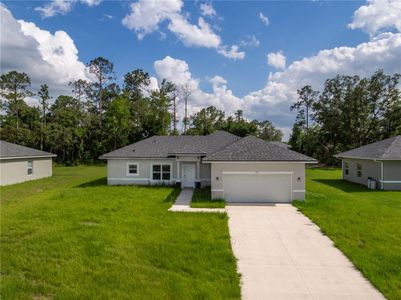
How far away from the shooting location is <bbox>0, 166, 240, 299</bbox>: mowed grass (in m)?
5.71

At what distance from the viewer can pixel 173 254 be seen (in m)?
7.46

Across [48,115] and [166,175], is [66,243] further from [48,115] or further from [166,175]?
[48,115]

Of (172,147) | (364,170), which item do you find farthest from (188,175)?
(364,170)

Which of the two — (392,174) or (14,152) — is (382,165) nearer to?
(392,174)

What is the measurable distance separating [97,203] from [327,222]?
405 inches

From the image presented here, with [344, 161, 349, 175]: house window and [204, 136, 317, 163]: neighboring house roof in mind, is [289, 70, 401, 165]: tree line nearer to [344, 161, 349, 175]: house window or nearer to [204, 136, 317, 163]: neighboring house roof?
[344, 161, 349, 175]: house window

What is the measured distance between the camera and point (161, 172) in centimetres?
2102

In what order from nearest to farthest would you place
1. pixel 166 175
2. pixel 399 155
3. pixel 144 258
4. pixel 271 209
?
pixel 144 258 < pixel 271 209 < pixel 399 155 < pixel 166 175

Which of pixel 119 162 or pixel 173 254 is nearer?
pixel 173 254

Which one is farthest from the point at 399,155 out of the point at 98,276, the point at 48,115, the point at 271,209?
the point at 48,115

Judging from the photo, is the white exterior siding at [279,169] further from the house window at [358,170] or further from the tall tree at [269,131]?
the tall tree at [269,131]

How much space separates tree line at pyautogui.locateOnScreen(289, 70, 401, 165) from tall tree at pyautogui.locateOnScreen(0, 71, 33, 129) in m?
45.3

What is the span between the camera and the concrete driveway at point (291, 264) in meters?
5.73

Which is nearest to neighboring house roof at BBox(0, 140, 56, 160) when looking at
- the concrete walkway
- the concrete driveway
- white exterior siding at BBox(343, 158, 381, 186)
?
the concrete walkway
